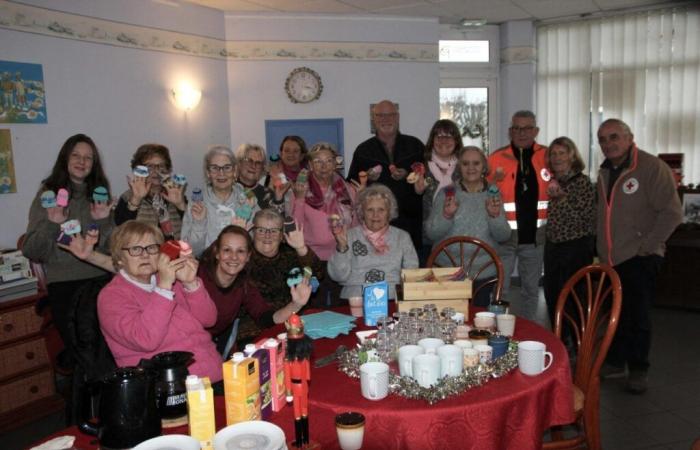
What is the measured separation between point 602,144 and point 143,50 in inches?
155

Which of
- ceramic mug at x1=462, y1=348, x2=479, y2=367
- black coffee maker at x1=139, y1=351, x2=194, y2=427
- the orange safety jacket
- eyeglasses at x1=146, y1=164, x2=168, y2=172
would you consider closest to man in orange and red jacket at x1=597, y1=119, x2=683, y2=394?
the orange safety jacket

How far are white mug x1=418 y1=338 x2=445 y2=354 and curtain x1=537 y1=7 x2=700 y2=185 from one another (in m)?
5.40

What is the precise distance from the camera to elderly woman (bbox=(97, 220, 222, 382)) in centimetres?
196

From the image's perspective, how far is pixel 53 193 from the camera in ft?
9.75

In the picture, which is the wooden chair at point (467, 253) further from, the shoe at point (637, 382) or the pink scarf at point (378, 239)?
the shoe at point (637, 382)

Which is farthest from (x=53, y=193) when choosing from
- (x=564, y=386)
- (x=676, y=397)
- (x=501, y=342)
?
(x=676, y=397)

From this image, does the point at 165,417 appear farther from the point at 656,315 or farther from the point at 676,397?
the point at 656,315

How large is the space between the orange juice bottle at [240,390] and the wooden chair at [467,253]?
6.11 feet

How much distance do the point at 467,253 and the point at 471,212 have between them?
0.27 meters

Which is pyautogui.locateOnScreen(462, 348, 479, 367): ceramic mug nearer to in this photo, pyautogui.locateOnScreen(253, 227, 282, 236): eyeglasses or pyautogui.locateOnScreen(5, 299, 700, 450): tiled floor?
pyautogui.locateOnScreen(253, 227, 282, 236): eyeglasses

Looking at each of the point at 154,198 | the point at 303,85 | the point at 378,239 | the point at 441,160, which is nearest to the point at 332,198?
the point at 378,239

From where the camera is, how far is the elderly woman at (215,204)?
318cm

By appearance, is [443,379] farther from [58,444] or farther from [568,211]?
[568,211]

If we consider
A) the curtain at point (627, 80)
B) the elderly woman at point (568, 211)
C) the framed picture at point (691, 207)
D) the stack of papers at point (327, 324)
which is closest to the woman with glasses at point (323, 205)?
the stack of papers at point (327, 324)
